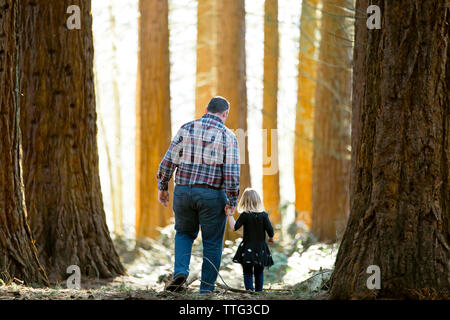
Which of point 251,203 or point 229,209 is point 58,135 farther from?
point 229,209

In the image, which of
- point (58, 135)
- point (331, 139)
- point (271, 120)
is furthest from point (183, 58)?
point (58, 135)

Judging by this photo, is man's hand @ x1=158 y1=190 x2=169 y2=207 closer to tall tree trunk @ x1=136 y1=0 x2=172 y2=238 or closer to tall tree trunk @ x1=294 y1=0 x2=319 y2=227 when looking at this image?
tall tree trunk @ x1=136 y1=0 x2=172 y2=238

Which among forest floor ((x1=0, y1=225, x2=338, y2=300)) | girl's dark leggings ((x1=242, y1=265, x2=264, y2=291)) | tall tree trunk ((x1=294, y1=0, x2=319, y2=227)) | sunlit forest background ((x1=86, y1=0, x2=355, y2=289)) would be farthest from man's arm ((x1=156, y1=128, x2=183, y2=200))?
tall tree trunk ((x1=294, y1=0, x2=319, y2=227))

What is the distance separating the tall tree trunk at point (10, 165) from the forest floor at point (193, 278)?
252 millimetres

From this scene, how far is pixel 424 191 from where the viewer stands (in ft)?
16.4

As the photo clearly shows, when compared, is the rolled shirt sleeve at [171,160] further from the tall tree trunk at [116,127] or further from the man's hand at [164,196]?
the tall tree trunk at [116,127]

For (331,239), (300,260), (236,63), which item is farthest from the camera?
(331,239)

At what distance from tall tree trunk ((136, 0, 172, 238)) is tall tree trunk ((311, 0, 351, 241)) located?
141 inches

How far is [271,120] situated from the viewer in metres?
18.7

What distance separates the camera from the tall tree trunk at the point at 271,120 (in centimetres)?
Answer: 1848

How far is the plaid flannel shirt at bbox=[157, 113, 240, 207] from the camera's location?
6.51 m
